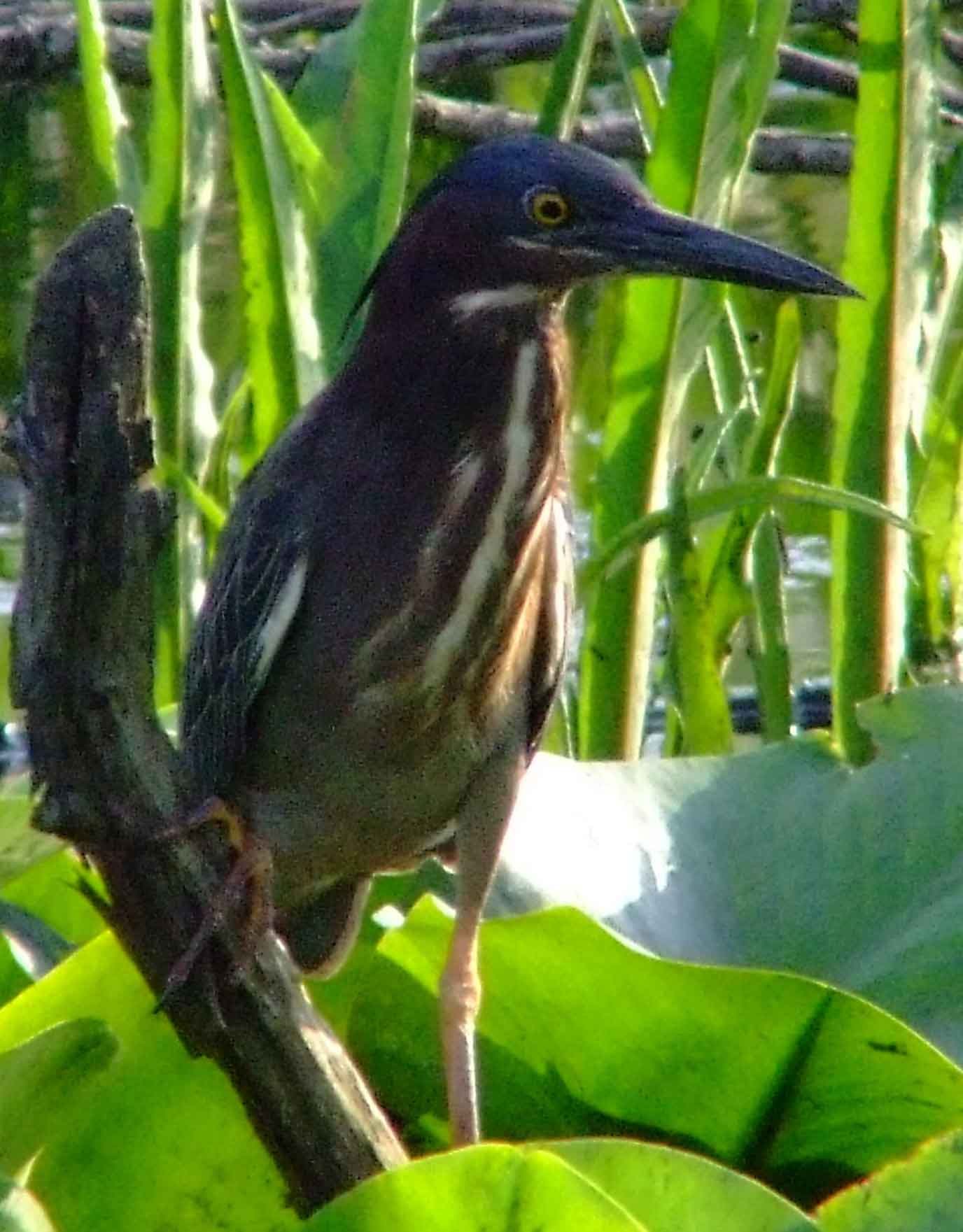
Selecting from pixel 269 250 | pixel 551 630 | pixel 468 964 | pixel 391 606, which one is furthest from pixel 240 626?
pixel 269 250

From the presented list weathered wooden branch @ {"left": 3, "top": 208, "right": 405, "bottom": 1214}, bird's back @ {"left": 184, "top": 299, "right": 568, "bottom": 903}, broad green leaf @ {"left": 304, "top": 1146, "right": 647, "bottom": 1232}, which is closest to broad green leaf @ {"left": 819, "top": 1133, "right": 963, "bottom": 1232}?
broad green leaf @ {"left": 304, "top": 1146, "right": 647, "bottom": 1232}

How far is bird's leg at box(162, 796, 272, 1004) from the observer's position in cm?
164

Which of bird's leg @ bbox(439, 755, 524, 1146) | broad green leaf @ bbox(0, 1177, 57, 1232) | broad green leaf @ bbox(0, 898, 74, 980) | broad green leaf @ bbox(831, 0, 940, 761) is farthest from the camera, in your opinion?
broad green leaf @ bbox(831, 0, 940, 761)

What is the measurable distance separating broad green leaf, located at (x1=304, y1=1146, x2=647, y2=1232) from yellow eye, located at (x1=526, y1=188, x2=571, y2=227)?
2.68 feet

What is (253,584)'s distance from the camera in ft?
7.02

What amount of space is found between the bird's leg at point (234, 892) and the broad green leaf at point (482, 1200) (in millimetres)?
211

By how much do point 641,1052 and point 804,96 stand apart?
4185 mm

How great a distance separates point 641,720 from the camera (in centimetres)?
285

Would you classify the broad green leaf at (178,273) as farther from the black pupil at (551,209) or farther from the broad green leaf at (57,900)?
the black pupil at (551,209)

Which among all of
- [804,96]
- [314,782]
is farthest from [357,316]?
[804,96]

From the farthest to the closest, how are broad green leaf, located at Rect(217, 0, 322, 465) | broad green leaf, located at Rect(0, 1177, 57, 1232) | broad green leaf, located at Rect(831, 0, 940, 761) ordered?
broad green leaf, located at Rect(831, 0, 940, 761) → broad green leaf, located at Rect(217, 0, 322, 465) → broad green leaf, located at Rect(0, 1177, 57, 1232)

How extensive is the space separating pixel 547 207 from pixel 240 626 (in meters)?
0.47

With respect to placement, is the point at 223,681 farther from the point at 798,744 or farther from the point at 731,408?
the point at 731,408

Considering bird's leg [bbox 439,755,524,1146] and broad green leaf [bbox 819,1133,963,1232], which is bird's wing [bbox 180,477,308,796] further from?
broad green leaf [bbox 819,1133,963,1232]
